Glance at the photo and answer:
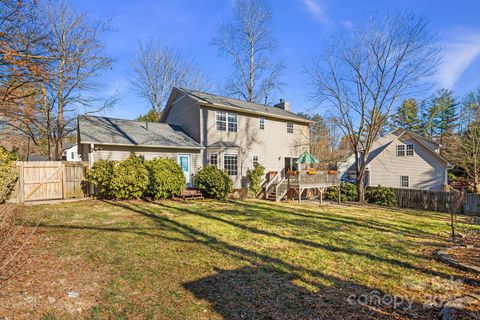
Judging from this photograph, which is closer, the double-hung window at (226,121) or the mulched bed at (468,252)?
the mulched bed at (468,252)

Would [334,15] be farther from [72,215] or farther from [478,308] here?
[72,215]

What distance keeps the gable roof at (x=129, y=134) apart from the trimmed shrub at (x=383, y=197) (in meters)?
12.4

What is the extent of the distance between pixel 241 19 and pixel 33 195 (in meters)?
23.2

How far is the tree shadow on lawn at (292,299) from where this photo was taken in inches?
133

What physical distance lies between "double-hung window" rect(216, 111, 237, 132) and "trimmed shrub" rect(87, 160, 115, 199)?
7249 mm

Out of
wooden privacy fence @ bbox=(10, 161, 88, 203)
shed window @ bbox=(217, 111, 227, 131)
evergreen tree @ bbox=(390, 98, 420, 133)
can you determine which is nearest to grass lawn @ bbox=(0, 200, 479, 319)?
wooden privacy fence @ bbox=(10, 161, 88, 203)

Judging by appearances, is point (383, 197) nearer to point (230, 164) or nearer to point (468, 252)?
point (230, 164)

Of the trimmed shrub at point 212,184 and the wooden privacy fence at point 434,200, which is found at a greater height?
the trimmed shrub at point 212,184

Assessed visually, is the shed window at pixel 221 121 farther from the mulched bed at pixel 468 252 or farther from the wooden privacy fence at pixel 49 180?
the mulched bed at pixel 468 252

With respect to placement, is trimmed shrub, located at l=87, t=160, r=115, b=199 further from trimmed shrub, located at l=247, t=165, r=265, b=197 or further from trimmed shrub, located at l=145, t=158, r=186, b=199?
trimmed shrub, located at l=247, t=165, r=265, b=197

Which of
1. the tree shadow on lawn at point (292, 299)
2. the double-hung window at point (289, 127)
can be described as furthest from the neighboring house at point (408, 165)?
the tree shadow on lawn at point (292, 299)

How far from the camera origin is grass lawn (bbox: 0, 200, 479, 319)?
3.43 meters

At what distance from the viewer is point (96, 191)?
1249cm

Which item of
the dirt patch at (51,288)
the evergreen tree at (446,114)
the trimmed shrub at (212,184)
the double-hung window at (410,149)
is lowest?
the dirt patch at (51,288)
